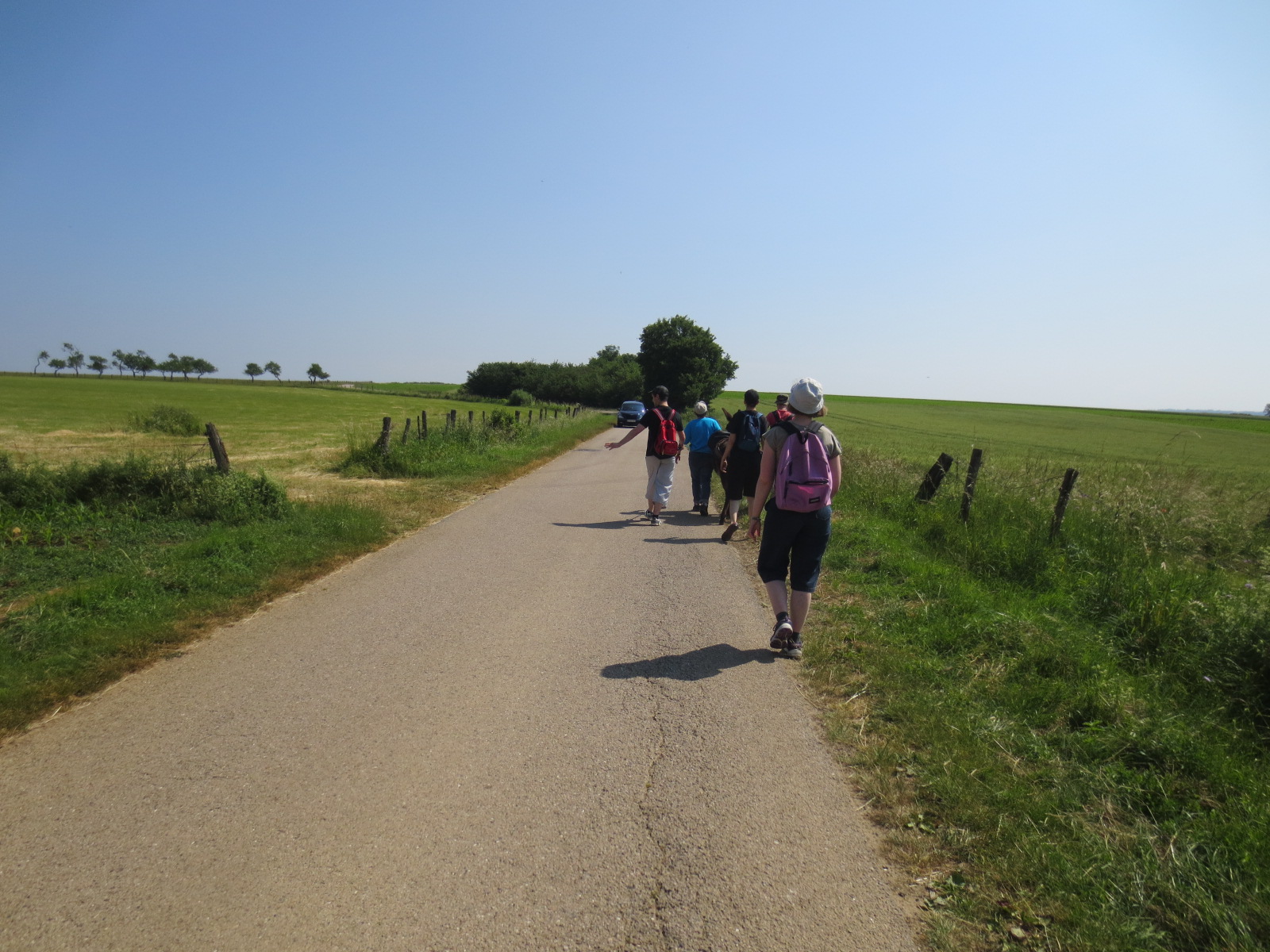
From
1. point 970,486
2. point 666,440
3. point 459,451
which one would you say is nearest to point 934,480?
point 970,486

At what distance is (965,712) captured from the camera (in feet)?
13.1

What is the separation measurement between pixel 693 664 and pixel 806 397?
201cm

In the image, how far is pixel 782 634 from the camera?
4.89 m

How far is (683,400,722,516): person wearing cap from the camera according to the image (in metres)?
10.5

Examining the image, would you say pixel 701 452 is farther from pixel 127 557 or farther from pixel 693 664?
pixel 127 557

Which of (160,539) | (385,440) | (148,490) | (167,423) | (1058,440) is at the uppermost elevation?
(385,440)

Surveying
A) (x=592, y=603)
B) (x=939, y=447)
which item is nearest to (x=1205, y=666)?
(x=592, y=603)

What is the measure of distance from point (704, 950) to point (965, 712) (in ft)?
8.11

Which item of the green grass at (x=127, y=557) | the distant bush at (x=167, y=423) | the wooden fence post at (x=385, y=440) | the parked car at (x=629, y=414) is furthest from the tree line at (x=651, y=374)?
the green grass at (x=127, y=557)

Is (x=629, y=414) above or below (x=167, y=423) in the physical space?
above

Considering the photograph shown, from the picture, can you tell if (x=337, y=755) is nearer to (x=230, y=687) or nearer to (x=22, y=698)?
(x=230, y=687)

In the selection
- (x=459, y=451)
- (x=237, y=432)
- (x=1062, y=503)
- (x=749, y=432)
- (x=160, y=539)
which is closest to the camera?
(x=160, y=539)

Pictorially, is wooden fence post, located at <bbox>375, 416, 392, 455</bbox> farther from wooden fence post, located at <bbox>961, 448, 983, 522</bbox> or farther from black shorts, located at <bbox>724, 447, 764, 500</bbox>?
wooden fence post, located at <bbox>961, 448, 983, 522</bbox>

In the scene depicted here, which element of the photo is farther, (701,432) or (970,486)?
(701,432)
